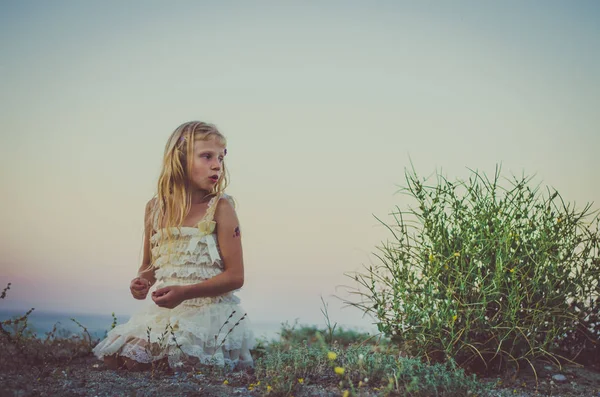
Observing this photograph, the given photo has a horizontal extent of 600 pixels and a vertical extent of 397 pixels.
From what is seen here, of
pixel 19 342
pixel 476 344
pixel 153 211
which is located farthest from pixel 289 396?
pixel 19 342

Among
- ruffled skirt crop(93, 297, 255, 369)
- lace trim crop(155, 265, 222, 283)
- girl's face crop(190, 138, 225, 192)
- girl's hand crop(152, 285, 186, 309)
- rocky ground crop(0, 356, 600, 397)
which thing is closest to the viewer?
rocky ground crop(0, 356, 600, 397)

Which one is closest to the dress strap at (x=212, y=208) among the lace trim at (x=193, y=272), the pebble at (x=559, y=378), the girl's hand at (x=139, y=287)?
the lace trim at (x=193, y=272)

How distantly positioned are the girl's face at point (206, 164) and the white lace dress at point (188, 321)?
0.17 metres

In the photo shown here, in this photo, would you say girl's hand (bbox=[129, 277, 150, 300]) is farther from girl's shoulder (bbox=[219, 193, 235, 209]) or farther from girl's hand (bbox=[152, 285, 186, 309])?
girl's shoulder (bbox=[219, 193, 235, 209])

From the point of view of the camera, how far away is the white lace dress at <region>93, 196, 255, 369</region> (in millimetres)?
4141

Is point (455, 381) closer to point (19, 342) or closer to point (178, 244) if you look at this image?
point (178, 244)

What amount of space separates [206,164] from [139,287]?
1034 mm

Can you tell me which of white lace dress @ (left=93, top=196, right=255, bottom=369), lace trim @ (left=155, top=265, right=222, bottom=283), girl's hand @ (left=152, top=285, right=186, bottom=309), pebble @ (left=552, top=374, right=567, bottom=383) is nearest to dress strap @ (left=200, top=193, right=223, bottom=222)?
white lace dress @ (left=93, top=196, right=255, bottom=369)

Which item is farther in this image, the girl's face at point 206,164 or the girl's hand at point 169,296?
the girl's face at point 206,164

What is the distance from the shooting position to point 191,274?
429cm

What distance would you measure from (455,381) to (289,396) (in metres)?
0.98

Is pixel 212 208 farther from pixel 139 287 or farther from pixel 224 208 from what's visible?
pixel 139 287

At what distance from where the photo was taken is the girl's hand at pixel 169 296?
157 inches

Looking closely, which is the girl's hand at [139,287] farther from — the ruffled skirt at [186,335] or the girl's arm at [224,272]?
the girl's arm at [224,272]
